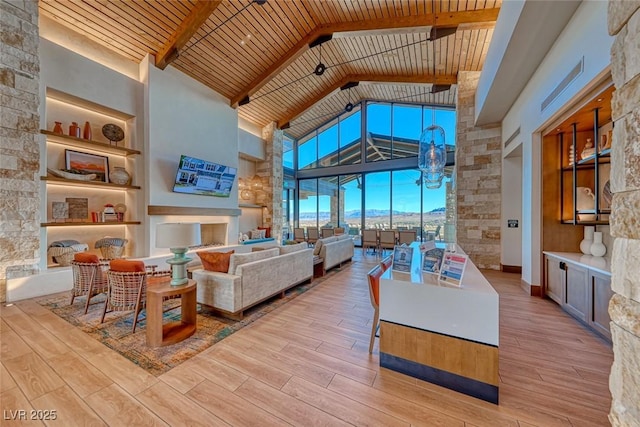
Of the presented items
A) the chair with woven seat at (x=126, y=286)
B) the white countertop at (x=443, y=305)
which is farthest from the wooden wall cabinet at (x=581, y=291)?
the chair with woven seat at (x=126, y=286)

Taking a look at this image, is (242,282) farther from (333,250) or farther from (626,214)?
(626,214)

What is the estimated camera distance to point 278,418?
163 cm

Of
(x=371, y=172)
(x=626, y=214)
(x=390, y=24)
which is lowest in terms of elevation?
(x=626, y=214)

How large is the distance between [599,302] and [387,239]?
5.38m

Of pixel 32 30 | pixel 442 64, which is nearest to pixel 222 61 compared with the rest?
pixel 32 30

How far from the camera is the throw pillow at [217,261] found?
129 inches

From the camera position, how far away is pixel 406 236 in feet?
25.3

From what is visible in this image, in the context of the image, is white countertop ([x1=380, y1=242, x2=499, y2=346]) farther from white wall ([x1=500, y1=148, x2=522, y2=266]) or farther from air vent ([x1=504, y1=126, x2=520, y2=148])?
white wall ([x1=500, y1=148, x2=522, y2=266])

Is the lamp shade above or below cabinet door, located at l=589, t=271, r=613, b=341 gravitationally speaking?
above

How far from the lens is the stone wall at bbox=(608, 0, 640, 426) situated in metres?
0.93

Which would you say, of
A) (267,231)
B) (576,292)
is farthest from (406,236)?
(267,231)

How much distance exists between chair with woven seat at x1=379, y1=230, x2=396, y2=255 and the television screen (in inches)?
199

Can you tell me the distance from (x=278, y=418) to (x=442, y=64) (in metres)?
7.31

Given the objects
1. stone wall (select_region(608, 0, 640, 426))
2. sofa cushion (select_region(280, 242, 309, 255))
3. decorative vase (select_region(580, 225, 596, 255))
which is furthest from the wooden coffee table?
decorative vase (select_region(580, 225, 596, 255))
